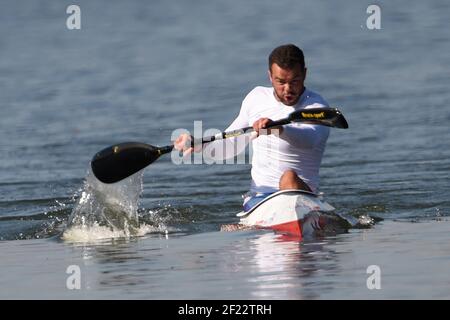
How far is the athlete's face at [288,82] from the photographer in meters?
11.5

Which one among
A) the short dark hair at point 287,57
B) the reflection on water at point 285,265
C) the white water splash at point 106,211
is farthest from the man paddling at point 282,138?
the white water splash at point 106,211

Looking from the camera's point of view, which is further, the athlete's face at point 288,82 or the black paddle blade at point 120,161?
the black paddle blade at point 120,161

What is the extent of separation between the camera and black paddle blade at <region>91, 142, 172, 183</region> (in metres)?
12.2

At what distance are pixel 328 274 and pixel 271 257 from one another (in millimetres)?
1002

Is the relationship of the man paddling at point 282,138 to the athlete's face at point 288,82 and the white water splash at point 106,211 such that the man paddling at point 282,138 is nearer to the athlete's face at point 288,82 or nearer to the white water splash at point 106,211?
the athlete's face at point 288,82

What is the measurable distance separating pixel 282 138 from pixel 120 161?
1.58 metres

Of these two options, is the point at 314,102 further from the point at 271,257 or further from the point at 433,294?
the point at 433,294

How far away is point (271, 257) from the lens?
10.1m

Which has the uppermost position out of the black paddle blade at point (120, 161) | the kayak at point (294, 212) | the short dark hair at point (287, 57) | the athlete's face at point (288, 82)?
the short dark hair at point (287, 57)
